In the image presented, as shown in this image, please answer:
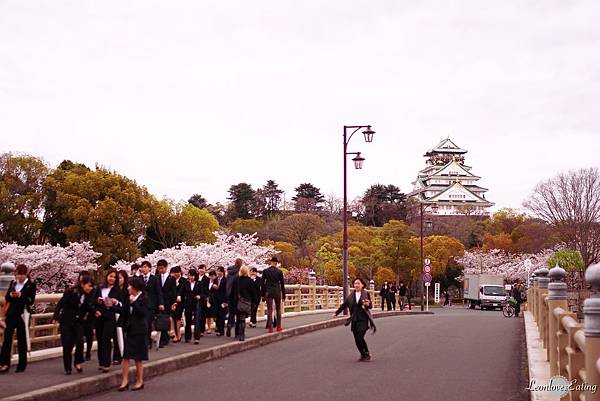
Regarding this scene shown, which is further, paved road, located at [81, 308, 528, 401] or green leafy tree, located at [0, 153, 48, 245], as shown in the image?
green leafy tree, located at [0, 153, 48, 245]

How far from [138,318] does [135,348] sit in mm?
450

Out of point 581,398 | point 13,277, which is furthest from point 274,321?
point 581,398

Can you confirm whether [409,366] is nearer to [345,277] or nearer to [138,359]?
[138,359]

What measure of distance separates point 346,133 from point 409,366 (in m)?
18.1

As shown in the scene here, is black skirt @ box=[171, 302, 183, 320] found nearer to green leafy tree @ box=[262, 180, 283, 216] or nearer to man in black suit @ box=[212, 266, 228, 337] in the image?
man in black suit @ box=[212, 266, 228, 337]

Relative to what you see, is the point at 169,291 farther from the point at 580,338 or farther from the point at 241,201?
the point at 241,201

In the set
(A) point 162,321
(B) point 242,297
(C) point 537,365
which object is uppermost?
(B) point 242,297

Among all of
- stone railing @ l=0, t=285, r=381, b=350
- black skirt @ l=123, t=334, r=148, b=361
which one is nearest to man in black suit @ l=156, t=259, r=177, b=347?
black skirt @ l=123, t=334, r=148, b=361

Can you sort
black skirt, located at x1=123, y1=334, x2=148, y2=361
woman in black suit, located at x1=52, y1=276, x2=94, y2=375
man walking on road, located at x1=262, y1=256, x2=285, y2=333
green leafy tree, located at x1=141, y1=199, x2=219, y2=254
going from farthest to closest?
green leafy tree, located at x1=141, y1=199, x2=219, y2=254, man walking on road, located at x1=262, y1=256, x2=285, y2=333, woman in black suit, located at x1=52, y1=276, x2=94, y2=375, black skirt, located at x1=123, y1=334, x2=148, y2=361

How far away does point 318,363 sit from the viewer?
567 inches

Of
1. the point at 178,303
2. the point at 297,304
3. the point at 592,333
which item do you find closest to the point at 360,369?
the point at 178,303

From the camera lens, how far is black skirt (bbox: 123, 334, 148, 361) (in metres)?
10.9

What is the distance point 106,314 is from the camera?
1182cm

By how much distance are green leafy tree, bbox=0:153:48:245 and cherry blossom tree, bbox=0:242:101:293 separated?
485cm
